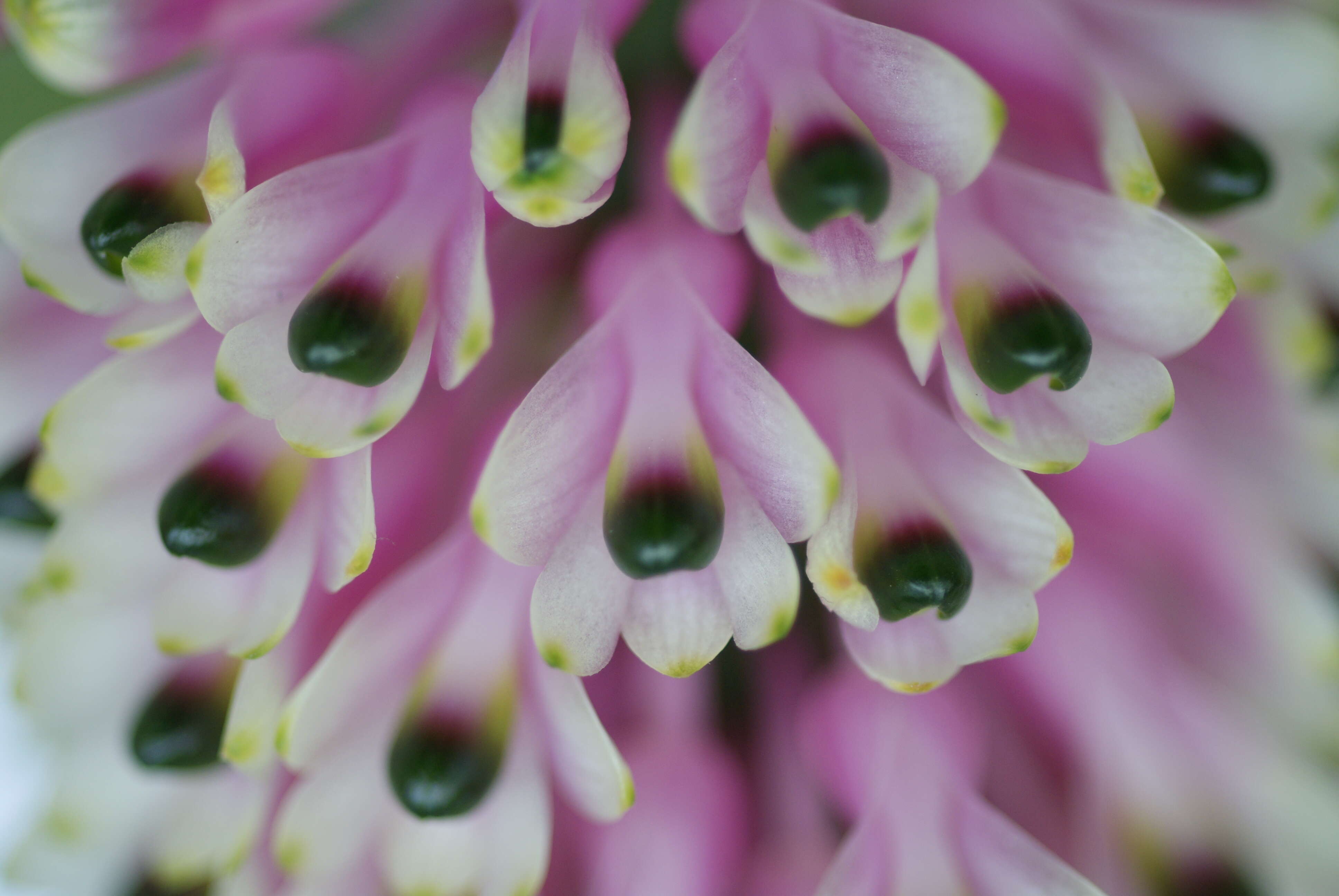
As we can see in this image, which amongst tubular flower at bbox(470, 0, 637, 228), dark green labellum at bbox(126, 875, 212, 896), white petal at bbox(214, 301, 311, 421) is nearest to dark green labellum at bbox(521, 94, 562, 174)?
tubular flower at bbox(470, 0, 637, 228)

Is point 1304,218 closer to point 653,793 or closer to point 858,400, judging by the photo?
point 858,400

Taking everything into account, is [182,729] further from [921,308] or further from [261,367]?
[921,308]

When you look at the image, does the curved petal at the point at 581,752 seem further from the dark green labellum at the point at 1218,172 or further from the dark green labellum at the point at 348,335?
the dark green labellum at the point at 1218,172

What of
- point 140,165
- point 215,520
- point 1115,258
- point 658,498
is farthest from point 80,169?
point 1115,258

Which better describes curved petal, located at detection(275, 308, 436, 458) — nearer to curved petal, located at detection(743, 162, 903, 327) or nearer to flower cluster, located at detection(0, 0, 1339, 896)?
flower cluster, located at detection(0, 0, 1339, 896)

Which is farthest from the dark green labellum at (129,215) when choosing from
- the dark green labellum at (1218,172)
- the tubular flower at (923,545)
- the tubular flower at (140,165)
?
the dark green labellum at (1218,172)

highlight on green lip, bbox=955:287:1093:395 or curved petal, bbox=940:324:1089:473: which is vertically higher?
highlight on green lip, bbox=955:287:1093:395

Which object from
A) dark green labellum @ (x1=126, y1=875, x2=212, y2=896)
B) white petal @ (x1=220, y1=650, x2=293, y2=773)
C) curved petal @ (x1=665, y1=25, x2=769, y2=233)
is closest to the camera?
curved petal @ (x1=665, y1=25, x2=769, y2=233)

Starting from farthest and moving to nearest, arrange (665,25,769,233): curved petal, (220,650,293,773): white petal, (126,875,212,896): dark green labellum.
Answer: (126,875,212,896): dark green labellum, (220,650,293,773): white petal, (665,25,769,233): curved petal
